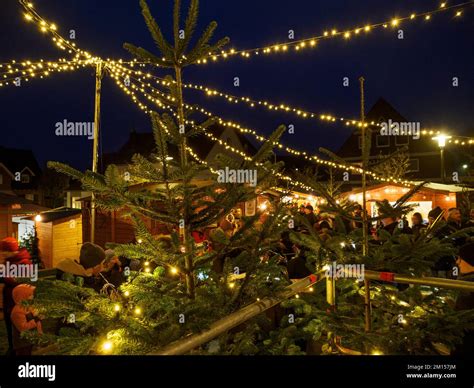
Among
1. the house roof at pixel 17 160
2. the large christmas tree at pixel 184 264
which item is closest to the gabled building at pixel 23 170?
the house roof at pixel 17 160

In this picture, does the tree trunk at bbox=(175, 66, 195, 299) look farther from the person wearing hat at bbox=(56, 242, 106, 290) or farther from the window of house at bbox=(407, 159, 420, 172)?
the window of house at bbox=(407, 159, 420, 172)

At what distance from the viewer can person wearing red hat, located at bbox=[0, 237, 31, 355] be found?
16.0 feet

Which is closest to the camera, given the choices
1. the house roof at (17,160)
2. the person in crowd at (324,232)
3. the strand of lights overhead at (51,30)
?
the person in crowd at (324,232)

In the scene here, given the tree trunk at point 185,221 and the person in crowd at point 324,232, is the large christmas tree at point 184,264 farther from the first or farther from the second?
the person in crowd at point 324,232

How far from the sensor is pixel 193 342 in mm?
1864

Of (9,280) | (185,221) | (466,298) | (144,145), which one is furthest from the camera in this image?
(144,145)

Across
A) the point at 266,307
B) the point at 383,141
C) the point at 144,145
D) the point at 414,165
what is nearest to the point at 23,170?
the point at 144,145

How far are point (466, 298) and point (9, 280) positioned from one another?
211 inches

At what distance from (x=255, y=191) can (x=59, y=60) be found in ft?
28.6

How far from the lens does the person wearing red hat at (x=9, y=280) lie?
4.88 m

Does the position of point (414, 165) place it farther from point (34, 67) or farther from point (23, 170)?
point (23, 170)

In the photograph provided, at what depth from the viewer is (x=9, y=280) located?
4.88m

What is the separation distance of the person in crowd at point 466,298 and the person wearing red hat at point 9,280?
16.3ft

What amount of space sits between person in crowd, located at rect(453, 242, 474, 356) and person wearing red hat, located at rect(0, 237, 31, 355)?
4969 millimetres
